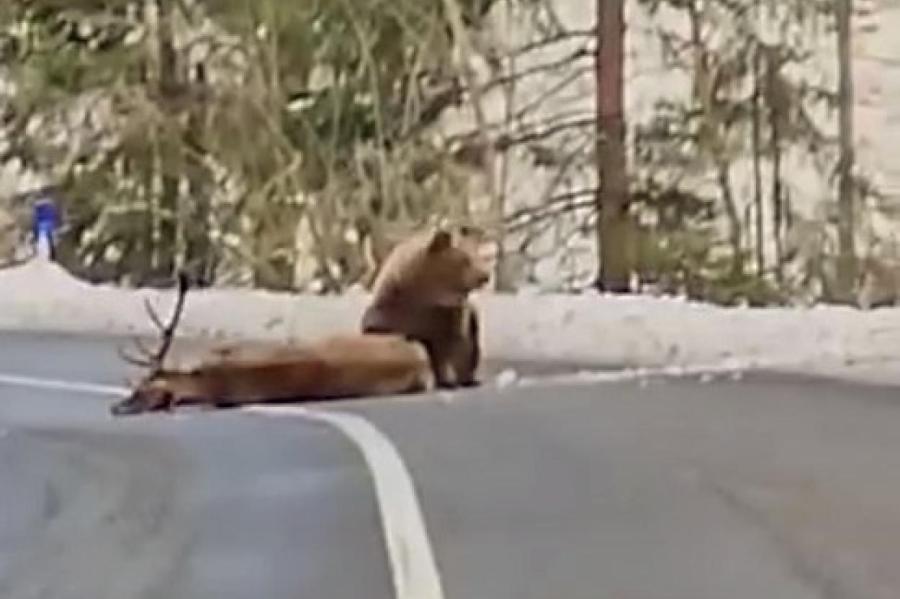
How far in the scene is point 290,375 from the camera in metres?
1.03

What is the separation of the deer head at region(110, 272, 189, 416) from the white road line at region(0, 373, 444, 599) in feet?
0.24

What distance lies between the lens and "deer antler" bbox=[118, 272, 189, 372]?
1.15 m

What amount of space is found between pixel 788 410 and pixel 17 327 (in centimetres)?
68

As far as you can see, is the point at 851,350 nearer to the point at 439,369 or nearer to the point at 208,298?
the point at 439,369

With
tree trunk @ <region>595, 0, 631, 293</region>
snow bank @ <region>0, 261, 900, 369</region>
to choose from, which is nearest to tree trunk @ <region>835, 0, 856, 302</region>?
snow bank @ <region>0, 261, 900, 369</region>

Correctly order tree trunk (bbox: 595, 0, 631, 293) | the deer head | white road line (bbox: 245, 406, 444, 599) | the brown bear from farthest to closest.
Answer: tree trunk (bbox: 595, 0, 631, 293), the brown bear, the deer head, white road line (bbox: 245, 406, 444, 599)

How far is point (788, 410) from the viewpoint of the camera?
0.92 meters

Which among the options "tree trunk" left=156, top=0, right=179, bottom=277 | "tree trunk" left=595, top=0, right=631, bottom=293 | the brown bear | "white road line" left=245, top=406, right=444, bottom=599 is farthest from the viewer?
"tree trunk" left=156, top=0, right=179, bottom=277

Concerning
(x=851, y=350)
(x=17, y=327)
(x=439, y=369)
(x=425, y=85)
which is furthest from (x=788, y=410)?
(x=17, y=327)

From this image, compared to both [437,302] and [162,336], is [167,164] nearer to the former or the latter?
[162,336]

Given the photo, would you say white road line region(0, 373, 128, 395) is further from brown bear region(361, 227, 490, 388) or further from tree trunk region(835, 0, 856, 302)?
tree trunk region(835, 0, 856, 302)

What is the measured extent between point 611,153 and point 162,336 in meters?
0.36

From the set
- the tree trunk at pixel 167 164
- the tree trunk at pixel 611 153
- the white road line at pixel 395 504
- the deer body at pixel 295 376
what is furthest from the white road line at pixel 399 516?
the tree trunk at pixel 167 164

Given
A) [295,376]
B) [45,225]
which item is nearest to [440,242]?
[295,376]
